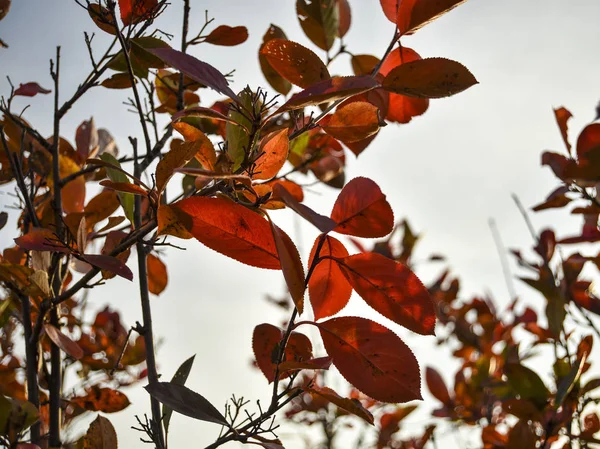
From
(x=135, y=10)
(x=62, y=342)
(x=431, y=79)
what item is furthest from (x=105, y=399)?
(x=431, y=79)

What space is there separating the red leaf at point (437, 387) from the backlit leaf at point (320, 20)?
130 cm

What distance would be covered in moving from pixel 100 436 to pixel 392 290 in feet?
1.46

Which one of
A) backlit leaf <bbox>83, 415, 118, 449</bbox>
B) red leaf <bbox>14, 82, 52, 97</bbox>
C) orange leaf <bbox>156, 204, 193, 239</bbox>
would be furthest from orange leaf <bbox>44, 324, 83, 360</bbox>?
red leaf <bbox>14, 82, 52, 97</bbox>

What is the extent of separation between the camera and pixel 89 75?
0.96m

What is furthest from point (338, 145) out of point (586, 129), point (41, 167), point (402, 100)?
point (41, 167)

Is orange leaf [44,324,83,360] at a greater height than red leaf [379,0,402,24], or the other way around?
red leaf [379,0,402,24]

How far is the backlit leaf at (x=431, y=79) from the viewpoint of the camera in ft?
2.11

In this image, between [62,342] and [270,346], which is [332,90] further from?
[62,342]

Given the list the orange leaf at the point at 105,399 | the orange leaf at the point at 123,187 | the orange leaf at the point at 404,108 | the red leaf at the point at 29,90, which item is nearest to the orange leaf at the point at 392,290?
the orange leaf at the point at 123,187

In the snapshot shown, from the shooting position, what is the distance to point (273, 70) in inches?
40.2

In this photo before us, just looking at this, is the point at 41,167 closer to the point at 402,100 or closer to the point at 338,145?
the point at 338,145

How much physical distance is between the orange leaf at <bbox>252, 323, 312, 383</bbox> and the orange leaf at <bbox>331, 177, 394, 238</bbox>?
0.58 feet

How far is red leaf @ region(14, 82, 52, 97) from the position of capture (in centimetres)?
103

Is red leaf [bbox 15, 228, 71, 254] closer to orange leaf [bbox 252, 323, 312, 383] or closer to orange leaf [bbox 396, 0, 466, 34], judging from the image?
orange leaf [bbox 252, 323, 312, 383]
